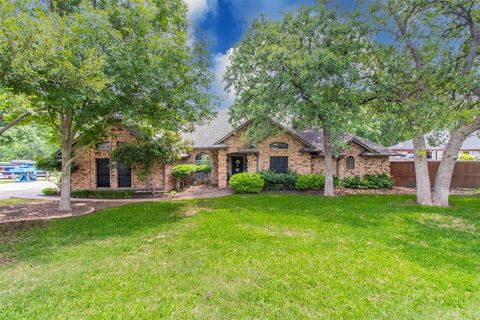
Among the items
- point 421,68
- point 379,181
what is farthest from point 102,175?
point 379,181

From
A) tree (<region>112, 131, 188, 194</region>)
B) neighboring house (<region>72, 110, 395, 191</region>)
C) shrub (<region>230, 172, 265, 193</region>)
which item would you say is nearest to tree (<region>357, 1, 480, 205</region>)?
neighboring house (<region>72, 110, 395, 191</region>)

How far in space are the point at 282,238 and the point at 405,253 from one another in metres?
2.77

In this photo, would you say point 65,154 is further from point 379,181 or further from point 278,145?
point 379,181

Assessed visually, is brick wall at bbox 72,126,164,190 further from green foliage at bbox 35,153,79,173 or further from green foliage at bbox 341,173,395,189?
green foliage at bbox 341,173,395,189

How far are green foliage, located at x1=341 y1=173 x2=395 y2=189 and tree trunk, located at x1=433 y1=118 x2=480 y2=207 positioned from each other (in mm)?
5546

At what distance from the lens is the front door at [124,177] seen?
14938 mm

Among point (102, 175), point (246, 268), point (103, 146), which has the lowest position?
point (246, 268)

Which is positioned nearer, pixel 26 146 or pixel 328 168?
pixel 328 168

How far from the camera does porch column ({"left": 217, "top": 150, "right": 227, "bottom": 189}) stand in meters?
16.6

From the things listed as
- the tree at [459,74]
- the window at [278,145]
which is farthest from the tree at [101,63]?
the tree at [459,74]

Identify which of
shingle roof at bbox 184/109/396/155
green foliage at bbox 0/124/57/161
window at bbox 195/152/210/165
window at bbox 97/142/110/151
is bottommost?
window at bbox 195/152/210/165

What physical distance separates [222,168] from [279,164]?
4.12 meters

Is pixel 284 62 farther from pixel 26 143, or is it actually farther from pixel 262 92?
pixel 26 143

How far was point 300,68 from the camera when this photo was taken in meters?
10.5
